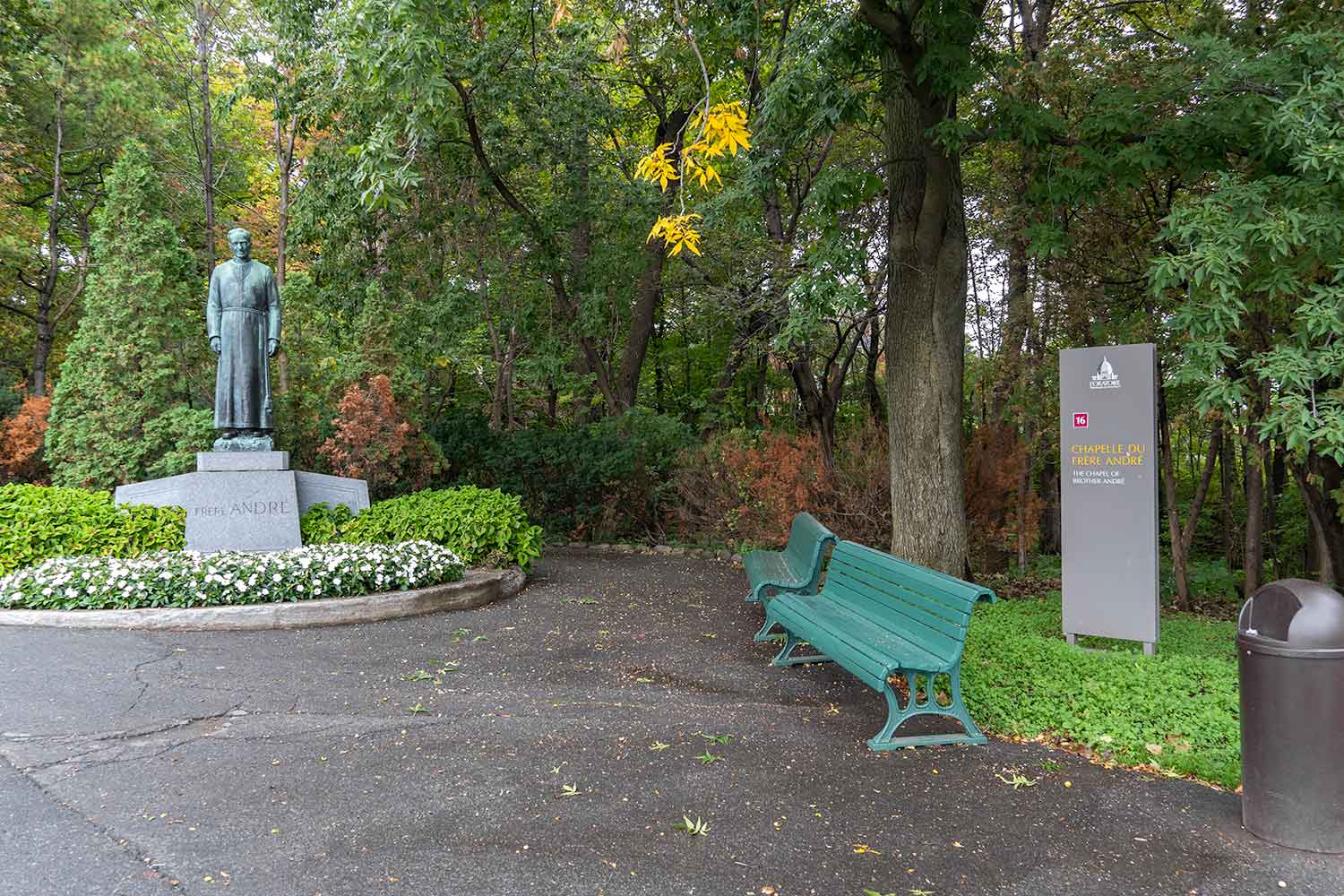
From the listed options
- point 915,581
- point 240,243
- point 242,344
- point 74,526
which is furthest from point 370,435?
point 915,581

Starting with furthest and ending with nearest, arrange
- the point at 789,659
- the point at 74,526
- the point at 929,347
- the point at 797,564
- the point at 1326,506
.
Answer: the point at 74,526 → the point at 1326,506 → the point at 929,347 → the point at 797,564 → the point at 789,659

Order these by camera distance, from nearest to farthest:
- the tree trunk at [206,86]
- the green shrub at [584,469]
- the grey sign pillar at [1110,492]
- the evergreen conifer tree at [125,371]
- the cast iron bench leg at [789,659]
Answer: the grey sign pillar at [1110,492] → the cast iron bench leg at [789,659] → the evergreen conifer tree at [125,371] → the green shrub at [584,469] → the tree trunk at [206,86]

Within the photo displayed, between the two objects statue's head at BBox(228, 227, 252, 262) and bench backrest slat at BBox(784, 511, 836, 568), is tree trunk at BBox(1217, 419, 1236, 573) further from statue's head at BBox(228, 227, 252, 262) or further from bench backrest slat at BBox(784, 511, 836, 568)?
statue's head at BBox(228, 227, 252, 262)

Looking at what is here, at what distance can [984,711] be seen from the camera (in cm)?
482

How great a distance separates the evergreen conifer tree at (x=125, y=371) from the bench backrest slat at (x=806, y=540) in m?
7.28

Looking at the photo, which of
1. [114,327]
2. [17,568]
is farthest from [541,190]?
[17,568]

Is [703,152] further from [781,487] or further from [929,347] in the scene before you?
[781,487]

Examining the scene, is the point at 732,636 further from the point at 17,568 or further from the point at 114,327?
the point at 114,327

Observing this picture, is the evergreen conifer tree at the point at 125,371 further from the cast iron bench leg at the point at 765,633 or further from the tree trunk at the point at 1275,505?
the tree trunk at the point at 1275,505

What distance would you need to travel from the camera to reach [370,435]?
1062 centimetres

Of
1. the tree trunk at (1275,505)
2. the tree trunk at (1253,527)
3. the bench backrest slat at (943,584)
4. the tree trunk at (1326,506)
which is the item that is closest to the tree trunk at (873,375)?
the tree trunk at (1275,505)

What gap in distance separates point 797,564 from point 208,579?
5.12 metres

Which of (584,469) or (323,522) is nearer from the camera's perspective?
(323,522)

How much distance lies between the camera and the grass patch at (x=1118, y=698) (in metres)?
4.22
